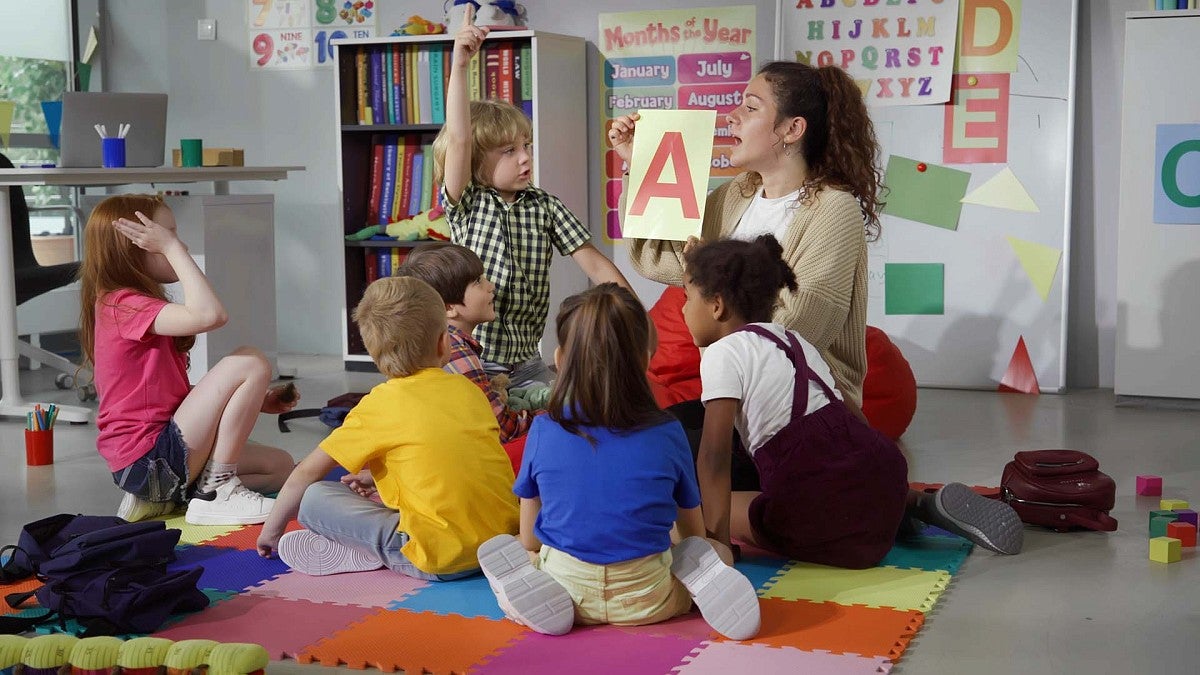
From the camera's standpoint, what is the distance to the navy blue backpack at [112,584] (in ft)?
7.48

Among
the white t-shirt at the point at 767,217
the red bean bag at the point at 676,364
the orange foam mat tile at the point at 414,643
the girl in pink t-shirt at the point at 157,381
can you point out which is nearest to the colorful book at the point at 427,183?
the red bean bag at the point at 676,364

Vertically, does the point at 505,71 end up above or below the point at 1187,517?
above

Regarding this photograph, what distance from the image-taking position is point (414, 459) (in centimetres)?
252

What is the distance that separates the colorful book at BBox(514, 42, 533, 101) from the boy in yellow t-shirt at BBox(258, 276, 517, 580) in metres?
2.76

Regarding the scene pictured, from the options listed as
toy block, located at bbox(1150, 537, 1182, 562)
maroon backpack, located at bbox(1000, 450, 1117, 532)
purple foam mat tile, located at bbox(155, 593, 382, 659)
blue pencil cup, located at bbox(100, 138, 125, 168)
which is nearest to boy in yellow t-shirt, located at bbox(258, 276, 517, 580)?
purple foam mat tile, located at bbox(155, 593, 382, 659)

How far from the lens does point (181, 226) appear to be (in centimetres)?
475

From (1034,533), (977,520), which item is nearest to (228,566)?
(977,520)

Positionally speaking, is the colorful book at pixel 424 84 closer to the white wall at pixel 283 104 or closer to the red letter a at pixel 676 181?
the white wall at pixel 283 104

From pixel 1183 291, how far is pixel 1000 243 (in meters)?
0.66

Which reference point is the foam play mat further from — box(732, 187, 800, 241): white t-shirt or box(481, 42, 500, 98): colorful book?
box(481, 42, 500, 98): colorful book

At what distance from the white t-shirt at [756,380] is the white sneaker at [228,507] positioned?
1143mm

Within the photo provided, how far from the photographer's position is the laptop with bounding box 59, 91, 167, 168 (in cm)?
458

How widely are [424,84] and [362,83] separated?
0.29m

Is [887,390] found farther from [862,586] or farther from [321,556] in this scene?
[321,556]
